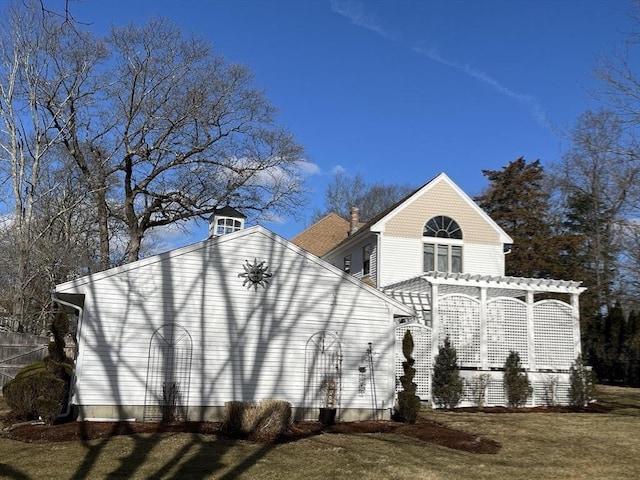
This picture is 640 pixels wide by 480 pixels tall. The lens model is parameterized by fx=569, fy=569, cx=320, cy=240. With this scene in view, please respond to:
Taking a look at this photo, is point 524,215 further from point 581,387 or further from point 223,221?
point 223,221

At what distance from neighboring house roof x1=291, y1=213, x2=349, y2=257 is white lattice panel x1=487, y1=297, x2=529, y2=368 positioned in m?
17.9

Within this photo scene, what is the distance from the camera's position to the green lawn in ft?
26.7

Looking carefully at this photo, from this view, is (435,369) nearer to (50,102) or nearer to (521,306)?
(521,306)

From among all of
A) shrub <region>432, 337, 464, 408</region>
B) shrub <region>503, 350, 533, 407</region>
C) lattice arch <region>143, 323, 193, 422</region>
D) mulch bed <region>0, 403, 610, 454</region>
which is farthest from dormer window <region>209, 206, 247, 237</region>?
shrub <region>503, 350, 533, 407</region>

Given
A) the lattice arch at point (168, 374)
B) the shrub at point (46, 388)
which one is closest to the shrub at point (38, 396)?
the shrub at point (46, 388)

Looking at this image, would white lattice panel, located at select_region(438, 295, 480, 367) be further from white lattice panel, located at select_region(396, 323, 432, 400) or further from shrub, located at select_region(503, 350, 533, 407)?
shrub, located at select_region(503, 350, 533, 407)

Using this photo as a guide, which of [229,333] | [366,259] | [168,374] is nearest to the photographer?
[168,374]

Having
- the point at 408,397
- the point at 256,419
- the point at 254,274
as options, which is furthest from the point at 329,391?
the point at 254,274

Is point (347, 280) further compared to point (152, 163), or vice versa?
point (152, 163)

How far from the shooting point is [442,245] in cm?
2283

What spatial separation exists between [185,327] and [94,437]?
297cm

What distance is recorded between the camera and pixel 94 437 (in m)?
10.1

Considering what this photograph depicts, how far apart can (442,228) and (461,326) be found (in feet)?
23.3

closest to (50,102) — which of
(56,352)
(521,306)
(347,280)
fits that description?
(56,352)
